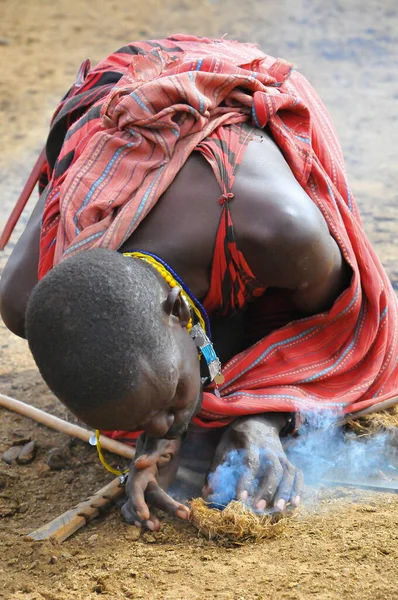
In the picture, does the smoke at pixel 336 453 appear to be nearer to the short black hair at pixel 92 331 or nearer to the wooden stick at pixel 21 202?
the short black hair at pixel 92 331

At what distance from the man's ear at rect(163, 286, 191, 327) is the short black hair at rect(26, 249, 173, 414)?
0.37ft

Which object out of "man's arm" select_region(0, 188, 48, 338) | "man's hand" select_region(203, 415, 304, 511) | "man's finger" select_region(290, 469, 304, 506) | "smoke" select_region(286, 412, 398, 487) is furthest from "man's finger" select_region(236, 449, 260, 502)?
"man's arm" select_region(0, 188, 48, 338)

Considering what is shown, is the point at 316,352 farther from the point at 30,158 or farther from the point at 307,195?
the point at 30,158

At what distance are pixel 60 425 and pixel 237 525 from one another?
→ 0.96 m

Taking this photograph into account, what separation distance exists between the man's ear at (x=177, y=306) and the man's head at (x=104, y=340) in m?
0.03

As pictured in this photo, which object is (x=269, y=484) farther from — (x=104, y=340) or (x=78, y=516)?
(x=104, y=340)

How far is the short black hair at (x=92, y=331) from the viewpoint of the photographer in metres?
1.86

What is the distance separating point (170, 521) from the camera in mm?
2309

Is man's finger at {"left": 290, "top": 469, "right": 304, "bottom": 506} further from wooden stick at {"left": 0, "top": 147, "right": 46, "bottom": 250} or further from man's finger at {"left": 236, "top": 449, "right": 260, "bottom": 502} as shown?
wooden stick at {"left": 0, "top": 147, "right": 46, "bottom": 250}

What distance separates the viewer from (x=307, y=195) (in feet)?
7.88

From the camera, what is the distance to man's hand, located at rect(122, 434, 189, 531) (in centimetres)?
229

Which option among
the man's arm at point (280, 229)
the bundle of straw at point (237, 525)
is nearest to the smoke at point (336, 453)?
the bundle of straw at point (237, 525)

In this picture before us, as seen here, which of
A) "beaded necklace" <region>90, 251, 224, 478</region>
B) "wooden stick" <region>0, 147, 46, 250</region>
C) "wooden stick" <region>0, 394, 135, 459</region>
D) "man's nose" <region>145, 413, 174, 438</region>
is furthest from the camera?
"wooden stick" <region>0, 147, 46, 250</region>

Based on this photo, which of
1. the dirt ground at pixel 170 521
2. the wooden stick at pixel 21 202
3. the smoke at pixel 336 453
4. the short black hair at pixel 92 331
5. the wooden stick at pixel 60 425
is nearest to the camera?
the short black hair at pixel 92 331
